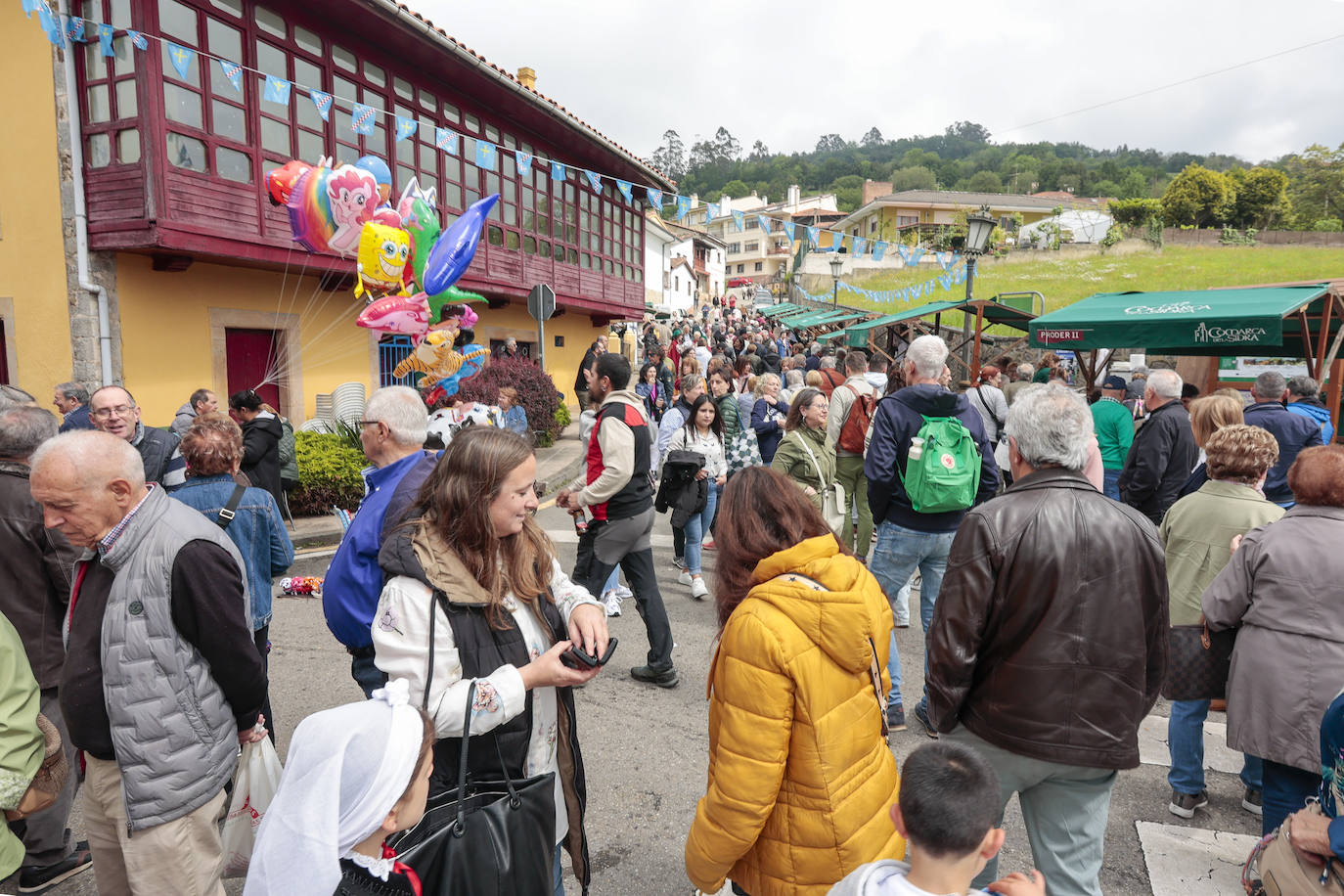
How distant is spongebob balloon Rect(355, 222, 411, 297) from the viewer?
7.59 metres

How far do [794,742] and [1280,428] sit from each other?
533 cm

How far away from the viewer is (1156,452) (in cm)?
545

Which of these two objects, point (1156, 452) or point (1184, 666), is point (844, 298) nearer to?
point (1156, 452)

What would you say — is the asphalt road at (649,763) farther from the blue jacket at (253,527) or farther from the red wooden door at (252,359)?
the red wooden door at (252,359)

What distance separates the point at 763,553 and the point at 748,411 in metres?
6.68

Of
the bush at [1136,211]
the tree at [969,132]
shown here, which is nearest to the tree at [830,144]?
the tree at [969,132]

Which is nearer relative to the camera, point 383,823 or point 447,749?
point 383,823

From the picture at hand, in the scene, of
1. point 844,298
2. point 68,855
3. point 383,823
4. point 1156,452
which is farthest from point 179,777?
point 844,298

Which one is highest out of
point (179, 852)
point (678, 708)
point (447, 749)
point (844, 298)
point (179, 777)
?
point (844, 298)

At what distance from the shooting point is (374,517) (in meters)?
2.59

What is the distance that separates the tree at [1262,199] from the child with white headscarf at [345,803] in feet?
210

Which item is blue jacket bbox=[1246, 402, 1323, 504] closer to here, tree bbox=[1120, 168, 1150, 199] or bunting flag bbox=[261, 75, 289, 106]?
bunting flag bbox=[261, 75, 289, 106]

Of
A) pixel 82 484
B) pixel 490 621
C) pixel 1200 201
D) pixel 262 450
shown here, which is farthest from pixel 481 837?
pixel 1200 201

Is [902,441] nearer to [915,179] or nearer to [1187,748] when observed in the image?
[1187,748]
